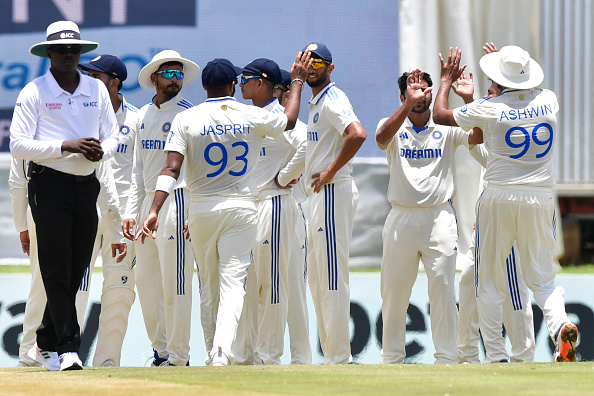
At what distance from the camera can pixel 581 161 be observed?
9789mm

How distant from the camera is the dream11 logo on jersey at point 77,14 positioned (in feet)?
31.3

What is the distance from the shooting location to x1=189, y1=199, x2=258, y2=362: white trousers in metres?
5.78

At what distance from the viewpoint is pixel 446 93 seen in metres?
6.55

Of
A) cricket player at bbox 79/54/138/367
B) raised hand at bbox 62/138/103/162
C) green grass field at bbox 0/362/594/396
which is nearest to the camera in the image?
green grass field at bbox 0/362/594/396

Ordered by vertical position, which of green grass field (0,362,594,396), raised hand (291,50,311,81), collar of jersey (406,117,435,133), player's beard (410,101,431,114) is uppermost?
raised hand (291,50,311,81)

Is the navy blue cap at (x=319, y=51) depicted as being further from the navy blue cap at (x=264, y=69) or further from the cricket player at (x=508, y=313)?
the cricket player at (x=508, y=313)

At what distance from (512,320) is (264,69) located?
89.8 inches

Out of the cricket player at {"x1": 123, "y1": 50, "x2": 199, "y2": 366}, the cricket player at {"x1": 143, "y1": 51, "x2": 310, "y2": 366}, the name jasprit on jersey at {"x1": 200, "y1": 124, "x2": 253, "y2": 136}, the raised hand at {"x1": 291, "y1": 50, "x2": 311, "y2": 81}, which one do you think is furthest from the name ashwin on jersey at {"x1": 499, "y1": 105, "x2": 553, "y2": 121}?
the cricket player at {"x1": 123, "y1": 50, "x2": 199, "y2": 366}

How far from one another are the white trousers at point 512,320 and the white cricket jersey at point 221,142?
171 centimetres

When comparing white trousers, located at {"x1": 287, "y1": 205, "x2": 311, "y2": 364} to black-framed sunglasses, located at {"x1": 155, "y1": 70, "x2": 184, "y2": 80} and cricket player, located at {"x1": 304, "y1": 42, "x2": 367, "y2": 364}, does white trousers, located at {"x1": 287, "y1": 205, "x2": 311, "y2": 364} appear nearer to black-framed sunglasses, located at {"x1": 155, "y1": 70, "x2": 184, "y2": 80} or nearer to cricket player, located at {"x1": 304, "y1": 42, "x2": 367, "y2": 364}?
cricket player, located at {"x1": 304, "y1": 42, "x2": 367, "y2": 364}

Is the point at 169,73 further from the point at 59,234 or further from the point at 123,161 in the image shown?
the point at 59,234

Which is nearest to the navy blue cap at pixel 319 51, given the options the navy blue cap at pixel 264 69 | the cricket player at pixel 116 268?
the navy blue cap at pixel 264 69

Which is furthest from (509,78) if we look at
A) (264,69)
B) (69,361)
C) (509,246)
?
(69,361)

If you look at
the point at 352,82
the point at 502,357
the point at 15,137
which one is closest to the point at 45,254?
the point at 15,137
